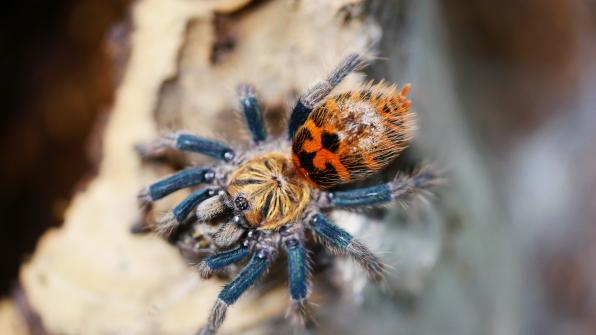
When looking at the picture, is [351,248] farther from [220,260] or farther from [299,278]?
[220,260]

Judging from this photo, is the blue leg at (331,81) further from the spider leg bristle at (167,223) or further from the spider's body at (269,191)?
the spider leg bristle at (167,223)

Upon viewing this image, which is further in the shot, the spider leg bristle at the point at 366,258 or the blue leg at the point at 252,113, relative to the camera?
the blue leg at the point at 252,113

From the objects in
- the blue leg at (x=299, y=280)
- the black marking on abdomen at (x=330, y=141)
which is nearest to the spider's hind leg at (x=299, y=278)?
the blue leg at (x=299, y=280)

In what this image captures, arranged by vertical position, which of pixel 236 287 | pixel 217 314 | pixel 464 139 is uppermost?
pixel 464 139

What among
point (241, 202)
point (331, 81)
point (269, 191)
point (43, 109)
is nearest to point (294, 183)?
point (269, 191)

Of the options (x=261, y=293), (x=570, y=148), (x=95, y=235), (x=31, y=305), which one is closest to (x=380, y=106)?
(x=261, y=293)

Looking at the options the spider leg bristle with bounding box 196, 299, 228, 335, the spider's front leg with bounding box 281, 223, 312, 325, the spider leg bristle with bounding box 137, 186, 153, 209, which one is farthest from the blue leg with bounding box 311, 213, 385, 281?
the spider leg bristle with bounding box 137, 186, 153, 209

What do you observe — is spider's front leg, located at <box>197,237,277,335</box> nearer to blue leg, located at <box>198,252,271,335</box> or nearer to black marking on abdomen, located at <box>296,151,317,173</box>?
blue leg, located at <box>198,252,271,335</box>
